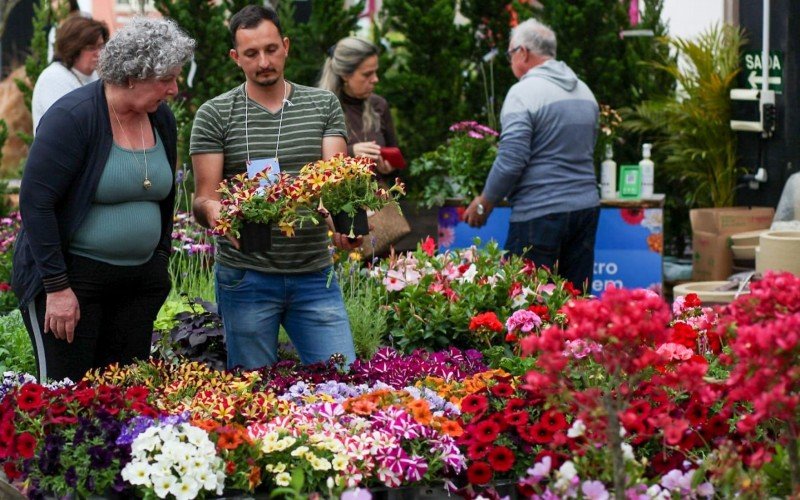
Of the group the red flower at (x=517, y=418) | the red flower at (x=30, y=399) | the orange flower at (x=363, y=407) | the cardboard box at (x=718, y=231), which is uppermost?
the red flower at (x=30, y=399)

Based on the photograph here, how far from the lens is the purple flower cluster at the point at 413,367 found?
3838 millimetres

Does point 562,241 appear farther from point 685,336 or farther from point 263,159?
point 263,159

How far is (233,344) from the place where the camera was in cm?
411

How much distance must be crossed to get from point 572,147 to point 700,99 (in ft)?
10.0

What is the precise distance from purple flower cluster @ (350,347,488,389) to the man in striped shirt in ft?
0.76

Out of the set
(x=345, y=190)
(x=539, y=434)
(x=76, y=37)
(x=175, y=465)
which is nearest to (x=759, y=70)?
(x=76, y=37)

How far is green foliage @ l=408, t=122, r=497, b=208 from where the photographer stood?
7.73 metres

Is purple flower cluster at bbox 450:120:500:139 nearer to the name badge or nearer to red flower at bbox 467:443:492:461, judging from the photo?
the name badge

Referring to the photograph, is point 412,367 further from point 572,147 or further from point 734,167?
point 734,167

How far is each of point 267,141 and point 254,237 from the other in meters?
0.36

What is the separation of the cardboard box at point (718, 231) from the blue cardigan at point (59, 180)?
5056mm

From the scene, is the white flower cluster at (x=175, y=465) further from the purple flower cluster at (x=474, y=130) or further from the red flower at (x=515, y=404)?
the purple flower cluster at (x=474, y=130)

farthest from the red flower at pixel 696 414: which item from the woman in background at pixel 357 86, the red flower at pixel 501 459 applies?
the woman in background at pixel 357 86

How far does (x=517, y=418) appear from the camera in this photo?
10.5 feet
